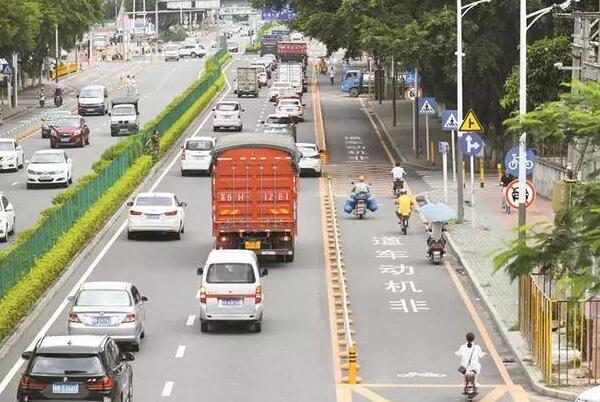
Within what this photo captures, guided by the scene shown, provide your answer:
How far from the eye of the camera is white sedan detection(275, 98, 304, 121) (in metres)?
92.0

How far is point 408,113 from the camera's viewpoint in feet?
320

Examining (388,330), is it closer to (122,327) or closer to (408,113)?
(122,327)

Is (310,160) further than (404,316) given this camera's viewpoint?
Yes

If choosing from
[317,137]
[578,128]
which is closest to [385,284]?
[578,128]

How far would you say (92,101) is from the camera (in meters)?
99.7

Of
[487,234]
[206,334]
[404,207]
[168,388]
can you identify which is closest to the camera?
[168,388]

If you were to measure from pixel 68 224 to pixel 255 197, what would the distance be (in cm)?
627

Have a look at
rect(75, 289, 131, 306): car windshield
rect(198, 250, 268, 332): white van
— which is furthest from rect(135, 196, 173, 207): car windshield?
rect(75, 289, 131, 306): car windshield

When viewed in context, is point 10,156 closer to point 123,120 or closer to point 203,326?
point 123,120

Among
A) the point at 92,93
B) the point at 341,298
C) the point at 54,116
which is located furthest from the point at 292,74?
the point at 341,298

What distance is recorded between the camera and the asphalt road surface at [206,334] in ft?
109

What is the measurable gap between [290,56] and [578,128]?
107m

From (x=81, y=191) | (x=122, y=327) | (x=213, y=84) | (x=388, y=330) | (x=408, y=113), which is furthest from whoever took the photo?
(x=213, y=84)

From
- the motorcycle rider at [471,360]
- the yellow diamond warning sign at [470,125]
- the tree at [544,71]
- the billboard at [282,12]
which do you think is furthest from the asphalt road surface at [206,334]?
the billboard at [282,12]
